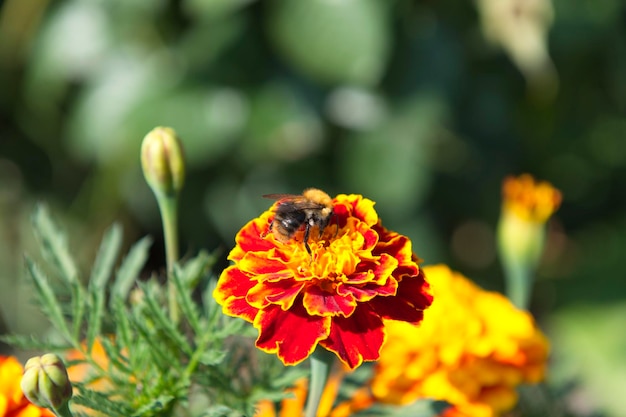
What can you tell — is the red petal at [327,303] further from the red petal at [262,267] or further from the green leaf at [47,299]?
the green leaf at [47,299]

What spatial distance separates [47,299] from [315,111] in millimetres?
847

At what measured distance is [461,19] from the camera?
1.41 metres

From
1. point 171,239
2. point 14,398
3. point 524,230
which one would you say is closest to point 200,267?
point 171,239

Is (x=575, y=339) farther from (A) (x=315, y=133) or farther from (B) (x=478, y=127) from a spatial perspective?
(A) (x=315, y=133)

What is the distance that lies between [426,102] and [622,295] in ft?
1.97

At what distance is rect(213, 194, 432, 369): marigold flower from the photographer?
43 centimetres

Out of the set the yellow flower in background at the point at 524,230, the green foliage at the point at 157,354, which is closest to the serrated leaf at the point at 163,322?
the green foliage at the point at 157,354

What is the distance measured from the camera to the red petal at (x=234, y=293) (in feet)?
1.43

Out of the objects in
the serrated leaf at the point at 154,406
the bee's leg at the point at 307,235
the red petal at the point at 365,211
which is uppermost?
the red petal at the point at 365,211

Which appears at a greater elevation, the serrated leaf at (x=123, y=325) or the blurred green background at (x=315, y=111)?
the blurred green background at (x=315, y=111)

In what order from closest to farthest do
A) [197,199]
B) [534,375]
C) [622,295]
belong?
[534,375] → [197,199] → [622,295]

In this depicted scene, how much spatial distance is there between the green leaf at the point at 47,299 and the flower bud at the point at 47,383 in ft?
0.27

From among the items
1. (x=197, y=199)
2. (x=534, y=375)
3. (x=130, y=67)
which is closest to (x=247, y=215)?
(x=197, y=199)

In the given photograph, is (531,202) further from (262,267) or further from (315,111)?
(315,111)
